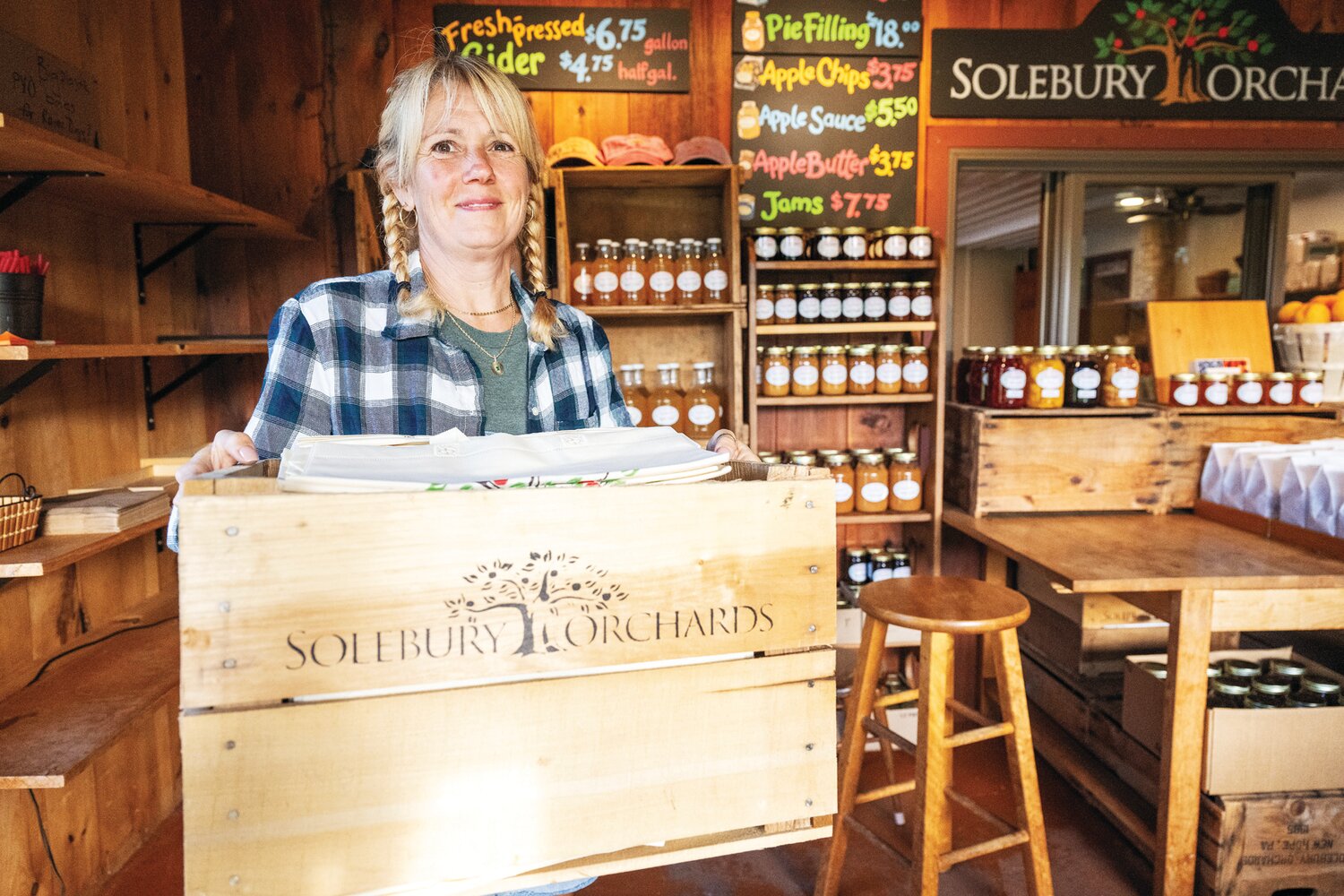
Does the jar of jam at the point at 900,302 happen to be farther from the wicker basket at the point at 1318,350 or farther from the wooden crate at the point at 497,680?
the wooden crate at the point at 497,680

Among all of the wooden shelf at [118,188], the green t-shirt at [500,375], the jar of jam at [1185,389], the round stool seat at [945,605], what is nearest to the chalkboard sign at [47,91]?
the wooden shelf at [118,188]

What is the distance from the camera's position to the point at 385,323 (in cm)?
109

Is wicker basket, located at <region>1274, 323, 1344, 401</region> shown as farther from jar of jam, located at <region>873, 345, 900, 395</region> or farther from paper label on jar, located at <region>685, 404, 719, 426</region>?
paper label on jar, located at <region>685, 404, 719, 426</region>

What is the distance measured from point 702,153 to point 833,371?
80 cm

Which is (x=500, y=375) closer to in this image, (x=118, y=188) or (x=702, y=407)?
(x=118, y=188)

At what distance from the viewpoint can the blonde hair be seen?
3.57 ft

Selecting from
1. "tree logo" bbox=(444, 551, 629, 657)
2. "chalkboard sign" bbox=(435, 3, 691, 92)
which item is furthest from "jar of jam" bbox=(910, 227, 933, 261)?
"tree logo" bbox=(444, 551, 629, 657)

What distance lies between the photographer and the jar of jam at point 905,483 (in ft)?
9.07

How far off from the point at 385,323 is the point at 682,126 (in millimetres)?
2101

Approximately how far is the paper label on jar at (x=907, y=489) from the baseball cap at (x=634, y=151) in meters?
1.30

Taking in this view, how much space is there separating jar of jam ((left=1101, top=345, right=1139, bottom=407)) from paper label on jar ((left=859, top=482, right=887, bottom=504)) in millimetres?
739

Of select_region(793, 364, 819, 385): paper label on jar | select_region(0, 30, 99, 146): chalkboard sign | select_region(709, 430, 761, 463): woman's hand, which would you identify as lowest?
select_region(709, 430, 761, 463): woman's hand

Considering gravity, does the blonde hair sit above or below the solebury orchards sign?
below

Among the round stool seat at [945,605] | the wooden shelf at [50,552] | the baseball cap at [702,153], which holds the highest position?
the baseball cap at [702,153]
